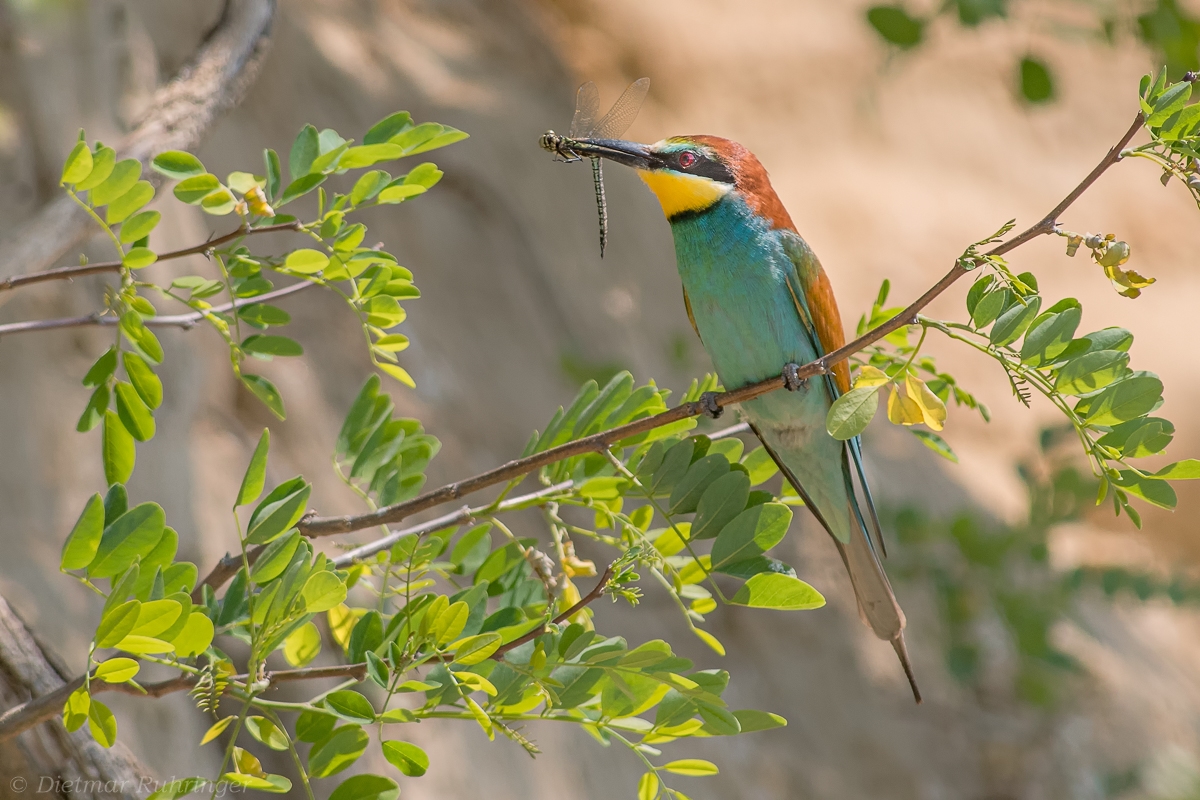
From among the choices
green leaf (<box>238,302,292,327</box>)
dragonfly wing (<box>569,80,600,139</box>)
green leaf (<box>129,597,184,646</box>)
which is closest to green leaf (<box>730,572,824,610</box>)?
green leaf (<box>129,597,184,646</box>)

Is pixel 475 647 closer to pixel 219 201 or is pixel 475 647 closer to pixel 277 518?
pixel 277 518

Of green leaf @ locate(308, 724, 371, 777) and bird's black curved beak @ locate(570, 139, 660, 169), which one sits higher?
bird's black curved beak @ locate(570, 139, 660, 169)

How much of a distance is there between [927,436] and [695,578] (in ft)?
1.30

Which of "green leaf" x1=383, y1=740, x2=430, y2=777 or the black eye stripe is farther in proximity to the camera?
the black eye stripe

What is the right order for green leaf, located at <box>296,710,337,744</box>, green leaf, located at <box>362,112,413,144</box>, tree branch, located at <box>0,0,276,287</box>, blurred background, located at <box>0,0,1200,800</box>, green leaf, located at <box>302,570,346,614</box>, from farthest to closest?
blurred background, located at <box>0,0,1200,800</box> → tree branch, located at <box>0,0,276,287</box> → green leaf, located at <box>362,112,413,144</box> → green leaf, located at <box>296,710,337,744</box> → green leaf, located at <box>302,570,346,614</box>

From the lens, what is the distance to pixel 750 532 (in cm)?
125

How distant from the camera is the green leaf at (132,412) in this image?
4.12ft

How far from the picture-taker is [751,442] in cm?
420

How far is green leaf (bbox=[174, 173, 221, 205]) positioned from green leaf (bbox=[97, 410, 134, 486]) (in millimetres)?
274

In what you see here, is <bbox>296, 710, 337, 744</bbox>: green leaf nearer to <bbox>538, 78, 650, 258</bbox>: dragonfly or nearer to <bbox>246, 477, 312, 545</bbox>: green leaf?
<bbox>246, 477, 312, 545</bbox>: green leaf

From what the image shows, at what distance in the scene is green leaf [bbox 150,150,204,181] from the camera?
125cm

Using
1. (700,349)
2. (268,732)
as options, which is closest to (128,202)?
(268,732)

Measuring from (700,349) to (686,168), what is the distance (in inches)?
109

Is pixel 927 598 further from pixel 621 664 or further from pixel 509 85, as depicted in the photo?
pixel 621 664
